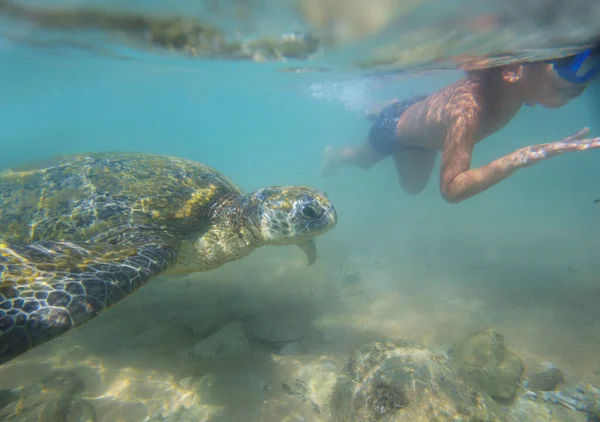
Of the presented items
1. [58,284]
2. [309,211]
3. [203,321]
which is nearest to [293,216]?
[309,211]

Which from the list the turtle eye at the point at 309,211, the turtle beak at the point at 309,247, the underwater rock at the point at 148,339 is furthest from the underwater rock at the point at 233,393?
the turtle beak at the point at 309,247

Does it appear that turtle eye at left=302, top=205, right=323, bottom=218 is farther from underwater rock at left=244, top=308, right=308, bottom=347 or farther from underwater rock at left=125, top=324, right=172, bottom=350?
underwater rock at left=125, top=324, right=172, bottom=350

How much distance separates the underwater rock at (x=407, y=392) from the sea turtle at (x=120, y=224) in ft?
6.16

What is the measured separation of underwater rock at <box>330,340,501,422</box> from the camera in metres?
2.72

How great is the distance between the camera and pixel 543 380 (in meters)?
4.26

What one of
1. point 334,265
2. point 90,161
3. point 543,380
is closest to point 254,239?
point 90,161

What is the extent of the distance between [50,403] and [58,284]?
1472 mm

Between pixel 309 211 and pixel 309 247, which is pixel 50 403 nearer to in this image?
pixel 309 211

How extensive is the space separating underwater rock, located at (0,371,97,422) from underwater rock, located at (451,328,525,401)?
14.4 ft

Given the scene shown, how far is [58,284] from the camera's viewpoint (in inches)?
86.2

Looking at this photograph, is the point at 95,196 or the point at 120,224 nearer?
the point at 120,224

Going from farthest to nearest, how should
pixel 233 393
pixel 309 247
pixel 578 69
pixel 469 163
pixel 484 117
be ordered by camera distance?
1. pixel 309 247
2. pixel 484 117
3. pixel 578 69
4. pixel 469 163
5. pixel 233 393

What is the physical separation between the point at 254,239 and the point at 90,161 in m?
3.37

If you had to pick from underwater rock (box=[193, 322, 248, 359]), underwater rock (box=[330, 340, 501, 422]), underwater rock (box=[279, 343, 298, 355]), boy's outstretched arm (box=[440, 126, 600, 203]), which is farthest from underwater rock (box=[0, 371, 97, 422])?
A: boy's outstretched arm (box=[440, 126, 600, 203])
